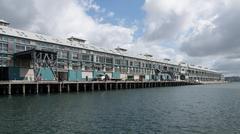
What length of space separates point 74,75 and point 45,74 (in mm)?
13203

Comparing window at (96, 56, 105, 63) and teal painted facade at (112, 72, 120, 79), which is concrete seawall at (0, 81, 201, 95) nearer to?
teal painted facade at (112, 72, 120, 79)

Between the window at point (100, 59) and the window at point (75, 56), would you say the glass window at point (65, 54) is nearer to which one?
the window at point (75, 56)

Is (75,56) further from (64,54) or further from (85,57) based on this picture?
(64,54)

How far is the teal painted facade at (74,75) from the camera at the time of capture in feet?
290

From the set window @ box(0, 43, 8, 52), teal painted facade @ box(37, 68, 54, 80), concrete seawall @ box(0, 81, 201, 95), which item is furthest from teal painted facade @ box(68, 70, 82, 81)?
window @ box(0, 43, 8, 52)

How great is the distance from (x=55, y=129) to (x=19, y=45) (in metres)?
59.8

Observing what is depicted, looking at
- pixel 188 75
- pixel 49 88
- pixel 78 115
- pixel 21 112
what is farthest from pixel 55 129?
pixel 188 75

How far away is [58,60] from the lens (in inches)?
3521

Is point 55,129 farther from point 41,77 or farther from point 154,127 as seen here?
point 41,77

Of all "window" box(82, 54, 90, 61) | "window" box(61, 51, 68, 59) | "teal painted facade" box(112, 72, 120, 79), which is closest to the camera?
"window" box(61, 51, 68, 59)

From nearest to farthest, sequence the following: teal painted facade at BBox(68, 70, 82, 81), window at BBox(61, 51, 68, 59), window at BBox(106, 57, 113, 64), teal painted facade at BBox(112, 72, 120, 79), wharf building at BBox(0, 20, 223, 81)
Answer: wharf building at BBox(0, 20, 223, 81)
teal painted facade at BBox(68, 70, 82, 81)
window at BBox(61, 51, 68, 59)
teal painted facade at BBox(112, 72, 120, 79)
window at BBox(106, 57, 113, 64)

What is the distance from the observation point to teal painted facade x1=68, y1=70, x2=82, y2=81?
→ 88.3 m

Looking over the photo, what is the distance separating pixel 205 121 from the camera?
30.1 meters

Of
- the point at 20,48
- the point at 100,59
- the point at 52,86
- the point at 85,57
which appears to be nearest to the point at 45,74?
the point at 52,86
